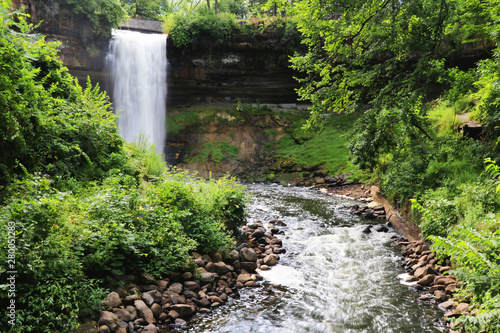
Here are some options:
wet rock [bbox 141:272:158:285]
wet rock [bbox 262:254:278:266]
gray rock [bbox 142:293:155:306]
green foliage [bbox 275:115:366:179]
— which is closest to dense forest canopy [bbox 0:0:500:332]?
wet rock [bbox 141:272:158:285]

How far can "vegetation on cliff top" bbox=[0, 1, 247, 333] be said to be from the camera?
352 centimetres

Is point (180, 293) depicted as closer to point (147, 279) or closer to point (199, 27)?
A: point (147, 279)

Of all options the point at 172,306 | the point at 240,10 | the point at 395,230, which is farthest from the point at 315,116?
the point at 240,10

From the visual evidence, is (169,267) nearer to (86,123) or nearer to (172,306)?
(172,306)

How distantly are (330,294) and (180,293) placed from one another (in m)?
2.59

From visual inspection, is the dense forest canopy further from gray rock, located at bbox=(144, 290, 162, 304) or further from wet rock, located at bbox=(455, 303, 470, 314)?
gray rock, located at bbox=(144, 290, 162, 304)

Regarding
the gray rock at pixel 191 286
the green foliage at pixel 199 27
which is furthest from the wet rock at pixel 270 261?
the green foliage at pixel 199 27

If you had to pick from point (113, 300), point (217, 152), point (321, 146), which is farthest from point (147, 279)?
point (217, 152)

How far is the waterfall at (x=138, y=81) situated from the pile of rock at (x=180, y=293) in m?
18.0

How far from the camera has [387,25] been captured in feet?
29.0

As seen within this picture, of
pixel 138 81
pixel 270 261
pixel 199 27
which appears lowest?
pixel 270 261

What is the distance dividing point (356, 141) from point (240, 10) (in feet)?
97.7

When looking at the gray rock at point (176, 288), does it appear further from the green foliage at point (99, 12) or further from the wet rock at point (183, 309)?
the green foliage at point (99, 12)

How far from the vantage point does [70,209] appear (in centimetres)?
469
